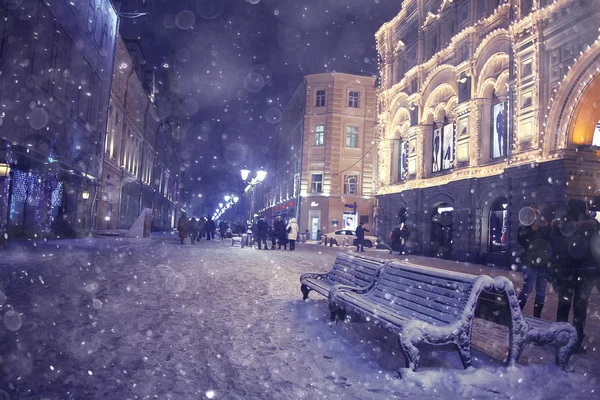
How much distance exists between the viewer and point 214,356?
4301 mm

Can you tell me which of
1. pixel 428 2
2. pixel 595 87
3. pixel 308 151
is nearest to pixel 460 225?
pixel 595 87

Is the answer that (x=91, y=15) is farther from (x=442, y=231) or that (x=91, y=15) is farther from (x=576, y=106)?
(x=576, y=106)

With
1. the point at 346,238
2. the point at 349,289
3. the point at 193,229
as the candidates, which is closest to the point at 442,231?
the point at 346,238

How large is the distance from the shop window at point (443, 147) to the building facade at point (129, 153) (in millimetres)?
20719

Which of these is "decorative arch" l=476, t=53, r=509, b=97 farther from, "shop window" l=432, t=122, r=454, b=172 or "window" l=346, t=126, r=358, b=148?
"window" l=346, t=126, r=358, b=148

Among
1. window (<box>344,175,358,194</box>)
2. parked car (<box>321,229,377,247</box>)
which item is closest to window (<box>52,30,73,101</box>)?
parked car (<box>321,229,377,247</box>)

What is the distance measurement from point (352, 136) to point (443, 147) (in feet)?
59.1

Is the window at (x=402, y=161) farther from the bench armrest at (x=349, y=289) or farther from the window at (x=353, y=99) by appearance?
the bench armrest at (x=349, y=289)

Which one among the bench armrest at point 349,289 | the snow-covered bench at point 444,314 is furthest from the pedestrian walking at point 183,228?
the snow-covered bench at point 444,314

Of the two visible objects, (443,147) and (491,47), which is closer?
(491,47)

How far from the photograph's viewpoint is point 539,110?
54.6ft

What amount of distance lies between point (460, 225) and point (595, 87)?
8786 millimetres

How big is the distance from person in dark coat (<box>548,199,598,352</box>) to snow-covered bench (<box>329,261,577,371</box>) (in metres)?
0.74

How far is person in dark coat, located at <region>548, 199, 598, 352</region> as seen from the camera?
16.9 ft
